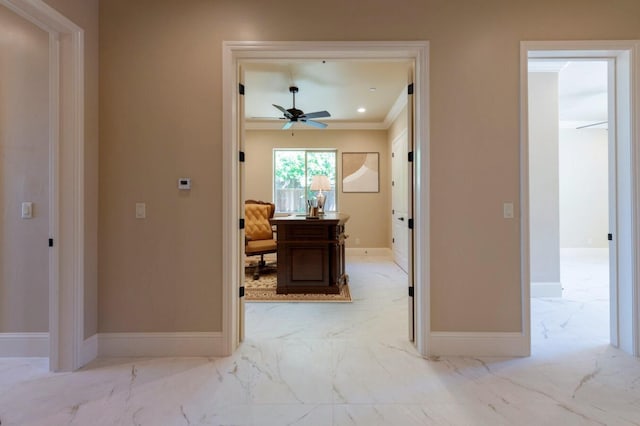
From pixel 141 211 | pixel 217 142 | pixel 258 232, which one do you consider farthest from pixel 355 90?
pixel 141 211

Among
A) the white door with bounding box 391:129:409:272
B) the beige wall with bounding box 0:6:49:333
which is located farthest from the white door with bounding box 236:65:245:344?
the white door with bounding box 391:129:409:272

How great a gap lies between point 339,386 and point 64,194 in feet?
7.18

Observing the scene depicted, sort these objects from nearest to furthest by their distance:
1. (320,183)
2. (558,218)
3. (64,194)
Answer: (64,194), (558,218), (320,183)

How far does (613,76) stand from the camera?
92.2 inches

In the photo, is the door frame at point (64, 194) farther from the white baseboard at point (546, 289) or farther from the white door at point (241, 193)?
the white baseboard at point (546, 289)

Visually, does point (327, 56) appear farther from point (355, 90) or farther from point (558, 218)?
point (558, 218)

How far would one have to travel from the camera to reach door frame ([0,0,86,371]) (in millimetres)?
2008

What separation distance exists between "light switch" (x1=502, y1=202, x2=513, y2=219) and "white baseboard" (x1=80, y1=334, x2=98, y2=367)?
315 cm

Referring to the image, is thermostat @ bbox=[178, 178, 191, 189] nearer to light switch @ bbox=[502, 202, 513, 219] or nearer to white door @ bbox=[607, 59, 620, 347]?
light switch @ bbox=[502, 202, 513, 219]

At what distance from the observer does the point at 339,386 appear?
6.07 ft

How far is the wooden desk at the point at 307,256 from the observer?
3.59 metres

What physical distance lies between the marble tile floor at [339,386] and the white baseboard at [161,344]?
7 centimetres

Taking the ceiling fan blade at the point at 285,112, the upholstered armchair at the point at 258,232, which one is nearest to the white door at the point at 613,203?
the ceiling fan blade at the point at 285,112

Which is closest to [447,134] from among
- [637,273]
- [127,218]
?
[637,273]
